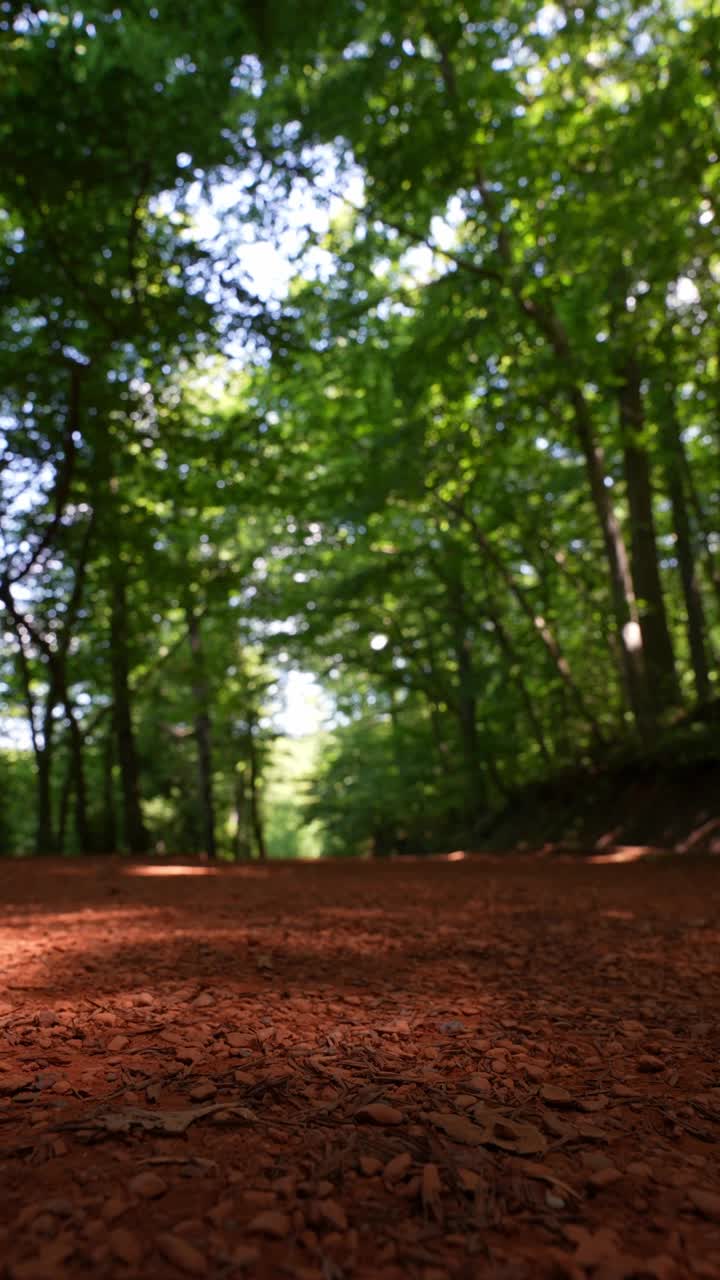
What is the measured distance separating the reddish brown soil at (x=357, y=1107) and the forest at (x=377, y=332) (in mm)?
6309

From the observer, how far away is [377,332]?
36.0 feet

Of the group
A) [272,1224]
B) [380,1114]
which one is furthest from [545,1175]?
[272,1224]

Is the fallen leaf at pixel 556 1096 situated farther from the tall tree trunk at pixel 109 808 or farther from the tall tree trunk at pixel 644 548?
the tall tree trunk at pixel 109 808

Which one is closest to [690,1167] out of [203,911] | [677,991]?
[677,991]

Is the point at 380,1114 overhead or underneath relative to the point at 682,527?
underneath

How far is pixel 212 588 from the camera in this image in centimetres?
1092

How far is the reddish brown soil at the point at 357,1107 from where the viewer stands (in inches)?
45.7

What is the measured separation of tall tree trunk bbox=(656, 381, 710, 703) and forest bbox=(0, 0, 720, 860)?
8 cm

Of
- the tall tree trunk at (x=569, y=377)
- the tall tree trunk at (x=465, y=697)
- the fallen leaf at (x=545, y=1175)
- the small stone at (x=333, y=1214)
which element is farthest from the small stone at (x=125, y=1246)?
the tall tree trunk at (x=465, y=697)

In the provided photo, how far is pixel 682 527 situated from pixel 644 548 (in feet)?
5.73

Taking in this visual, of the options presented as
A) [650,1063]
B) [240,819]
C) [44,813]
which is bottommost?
[240,819]

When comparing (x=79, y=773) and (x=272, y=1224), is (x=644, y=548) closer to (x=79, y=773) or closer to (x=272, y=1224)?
(x=79, y=773)

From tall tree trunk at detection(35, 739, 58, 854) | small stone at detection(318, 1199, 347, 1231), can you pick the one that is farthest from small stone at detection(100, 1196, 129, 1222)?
tall tree trunk at detection(35, 739, 58, 854)

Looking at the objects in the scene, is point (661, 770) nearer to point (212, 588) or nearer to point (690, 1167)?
point (212, 588)
